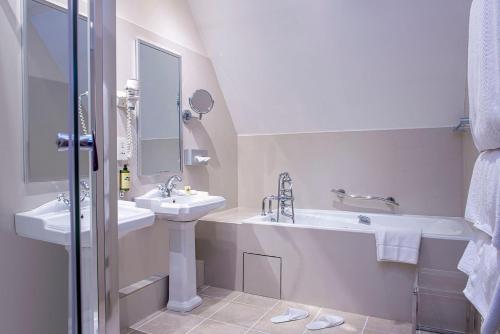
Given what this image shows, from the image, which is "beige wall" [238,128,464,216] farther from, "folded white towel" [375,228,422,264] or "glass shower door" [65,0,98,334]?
"glass shower door" [65,0,98,334]

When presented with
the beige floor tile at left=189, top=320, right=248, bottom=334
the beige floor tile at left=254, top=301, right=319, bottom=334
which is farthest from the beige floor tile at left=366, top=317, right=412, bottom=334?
the beige floor tile at left=189, top=320, right=248, bottom=334

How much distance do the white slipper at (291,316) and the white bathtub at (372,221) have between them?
2.13ft

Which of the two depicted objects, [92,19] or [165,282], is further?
[165,282]

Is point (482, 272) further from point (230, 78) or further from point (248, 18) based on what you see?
point (230, 78)

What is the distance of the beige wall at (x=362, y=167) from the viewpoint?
3197 mm

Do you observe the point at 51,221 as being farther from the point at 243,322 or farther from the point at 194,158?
the point at 194,158

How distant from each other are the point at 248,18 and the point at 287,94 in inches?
32.2

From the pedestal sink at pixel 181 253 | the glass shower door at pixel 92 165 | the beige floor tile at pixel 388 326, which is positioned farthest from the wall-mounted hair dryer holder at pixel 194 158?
the glass shower door at pixel 92 165

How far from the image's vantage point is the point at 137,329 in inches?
94.0

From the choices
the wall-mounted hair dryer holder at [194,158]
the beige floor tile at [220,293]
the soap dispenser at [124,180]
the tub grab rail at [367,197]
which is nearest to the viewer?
the soap dispenser at [124,180]

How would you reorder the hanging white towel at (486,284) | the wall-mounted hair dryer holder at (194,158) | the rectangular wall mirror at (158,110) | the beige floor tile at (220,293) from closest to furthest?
the hanging white towel at (486,284) < the rectangular wall mirror at (158,110) < the beige floor tile at (220,293) < the wall-mounted hair dryer holder at (194,158)

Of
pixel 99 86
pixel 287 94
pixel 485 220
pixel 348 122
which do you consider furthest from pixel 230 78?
pixel 99 86

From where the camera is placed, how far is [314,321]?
8.19 ft

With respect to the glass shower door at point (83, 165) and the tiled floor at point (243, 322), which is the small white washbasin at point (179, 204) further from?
the glass shower door at point (83, 165)
